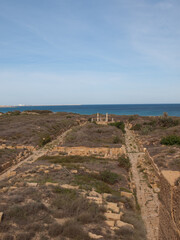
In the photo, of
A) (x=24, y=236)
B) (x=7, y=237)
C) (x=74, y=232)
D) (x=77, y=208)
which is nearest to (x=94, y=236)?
(x=74, y=232)

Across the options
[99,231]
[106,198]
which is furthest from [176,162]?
[99,231]

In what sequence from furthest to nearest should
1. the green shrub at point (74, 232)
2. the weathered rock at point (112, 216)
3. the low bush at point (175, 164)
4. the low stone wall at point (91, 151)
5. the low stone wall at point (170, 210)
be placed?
the low stone wall at point (91, 151)
the low bush at point (175, 164)
the weathered rock at point (112, 216)
the low stone wall at point (170, 210)
the green shrub at point (74, 232)

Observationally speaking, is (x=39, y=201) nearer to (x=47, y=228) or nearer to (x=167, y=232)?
(x=47, y=228)

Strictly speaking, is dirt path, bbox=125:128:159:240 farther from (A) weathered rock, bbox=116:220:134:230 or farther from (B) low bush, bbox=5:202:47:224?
(B) low bush, bbox=5:202:47:224

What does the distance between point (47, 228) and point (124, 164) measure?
9.85 m

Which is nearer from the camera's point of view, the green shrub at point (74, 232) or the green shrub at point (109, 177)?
the green shrub at point (74, 232)

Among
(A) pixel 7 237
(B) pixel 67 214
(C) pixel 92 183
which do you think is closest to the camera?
(A) pixel 7 237

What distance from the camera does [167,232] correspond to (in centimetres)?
566

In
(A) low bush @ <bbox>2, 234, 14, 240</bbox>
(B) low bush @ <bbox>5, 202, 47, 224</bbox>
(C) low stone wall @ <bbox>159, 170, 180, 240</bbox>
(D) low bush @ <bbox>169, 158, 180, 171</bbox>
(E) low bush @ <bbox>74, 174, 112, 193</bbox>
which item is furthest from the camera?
(D) low bush @ <bbox>169, 158, 180, 171</bbox>

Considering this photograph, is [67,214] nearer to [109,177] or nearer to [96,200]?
[96,200]

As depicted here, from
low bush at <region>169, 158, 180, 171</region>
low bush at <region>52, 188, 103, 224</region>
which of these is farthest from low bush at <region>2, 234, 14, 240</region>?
low bush at <region>169, 158, 180, 171</region>

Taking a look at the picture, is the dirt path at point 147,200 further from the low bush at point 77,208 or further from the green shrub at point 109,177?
the low bush at point 77,208

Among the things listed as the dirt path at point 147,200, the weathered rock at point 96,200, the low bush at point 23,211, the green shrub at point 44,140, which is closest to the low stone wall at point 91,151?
the dirt path at point 147,200

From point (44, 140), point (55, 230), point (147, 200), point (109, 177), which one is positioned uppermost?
point (55, 230)
